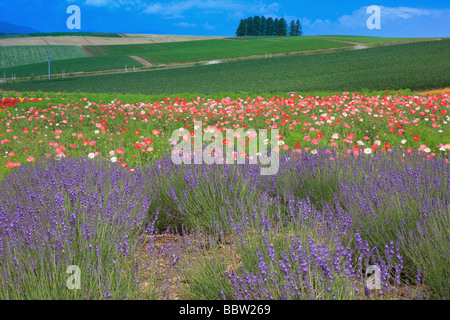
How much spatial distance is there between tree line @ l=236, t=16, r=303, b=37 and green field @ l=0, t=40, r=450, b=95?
6458cm

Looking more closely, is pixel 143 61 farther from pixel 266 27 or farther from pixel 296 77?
pixel 266 27

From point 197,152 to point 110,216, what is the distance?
4.34 feet

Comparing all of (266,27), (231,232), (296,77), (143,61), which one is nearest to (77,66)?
(143,61)

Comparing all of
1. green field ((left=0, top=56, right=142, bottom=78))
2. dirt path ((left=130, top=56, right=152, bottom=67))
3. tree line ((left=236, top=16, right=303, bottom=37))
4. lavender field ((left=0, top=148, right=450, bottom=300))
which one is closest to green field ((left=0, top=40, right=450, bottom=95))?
green field ((left=0, top=56, right=142, bottom=78))

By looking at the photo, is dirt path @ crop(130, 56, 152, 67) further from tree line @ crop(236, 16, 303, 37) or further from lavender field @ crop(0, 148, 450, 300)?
tree line @ crop(236, 16, 303, 37)

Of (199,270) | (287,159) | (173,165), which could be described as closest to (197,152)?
(173,165)

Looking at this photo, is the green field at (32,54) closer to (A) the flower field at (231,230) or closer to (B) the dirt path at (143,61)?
(B) the dirt path at (143,61)

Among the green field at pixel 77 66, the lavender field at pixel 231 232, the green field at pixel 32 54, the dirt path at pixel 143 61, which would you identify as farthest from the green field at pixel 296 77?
the green field at pixel 32 54

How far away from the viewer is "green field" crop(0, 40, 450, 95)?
60.9 ft

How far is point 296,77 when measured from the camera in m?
24.5

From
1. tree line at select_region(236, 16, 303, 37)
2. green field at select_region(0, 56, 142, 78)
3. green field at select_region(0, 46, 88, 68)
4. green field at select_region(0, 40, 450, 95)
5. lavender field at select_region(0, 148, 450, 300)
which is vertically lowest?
lavender field at select_region(0, 148, 450, 300)

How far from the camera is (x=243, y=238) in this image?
2.20 metres

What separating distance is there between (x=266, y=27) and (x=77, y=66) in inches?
2495
